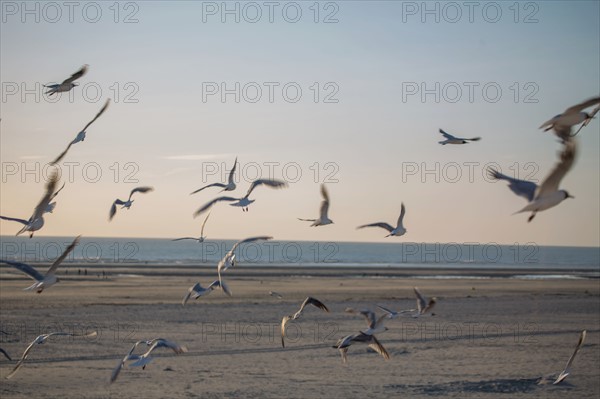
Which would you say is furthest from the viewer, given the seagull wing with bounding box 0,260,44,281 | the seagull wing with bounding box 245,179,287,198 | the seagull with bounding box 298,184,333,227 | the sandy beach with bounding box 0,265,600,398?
the sandy beach with bounding box 0,265,600,398

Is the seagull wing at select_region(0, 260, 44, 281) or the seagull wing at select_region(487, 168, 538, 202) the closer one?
the seagull wing at select_region(487, 168, 538, 202)

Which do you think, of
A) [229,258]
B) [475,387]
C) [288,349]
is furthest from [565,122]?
[288,349]

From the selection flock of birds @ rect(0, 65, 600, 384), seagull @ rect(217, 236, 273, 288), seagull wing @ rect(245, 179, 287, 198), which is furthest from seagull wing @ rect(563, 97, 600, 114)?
seagull wing @ rect(245, 179, 287, 198)

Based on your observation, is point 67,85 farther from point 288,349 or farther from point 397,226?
point 288,349

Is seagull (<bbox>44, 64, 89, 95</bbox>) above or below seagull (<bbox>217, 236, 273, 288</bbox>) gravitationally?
above

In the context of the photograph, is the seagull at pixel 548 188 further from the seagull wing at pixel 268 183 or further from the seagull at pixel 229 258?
the seagull wing at pixel 268 183

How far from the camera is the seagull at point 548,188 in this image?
7785mm

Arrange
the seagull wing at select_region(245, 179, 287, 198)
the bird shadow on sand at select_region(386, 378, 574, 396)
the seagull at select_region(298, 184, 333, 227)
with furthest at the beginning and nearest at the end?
the bird shadow on sand at select_region(386, 378, 574, 396), the seagull at select_region(298, 184, 333, 227), the seagull wing at select_region(245, 179, 287, 198)

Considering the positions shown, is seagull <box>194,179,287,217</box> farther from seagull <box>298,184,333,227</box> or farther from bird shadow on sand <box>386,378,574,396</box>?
bird shadow on sand <box>386,378,574,396</box>

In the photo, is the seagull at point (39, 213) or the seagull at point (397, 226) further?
the seagull at point (397, 226)

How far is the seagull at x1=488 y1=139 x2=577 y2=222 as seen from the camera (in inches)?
307

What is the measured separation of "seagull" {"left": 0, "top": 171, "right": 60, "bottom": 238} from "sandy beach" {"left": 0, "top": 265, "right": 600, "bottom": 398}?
8.28 m

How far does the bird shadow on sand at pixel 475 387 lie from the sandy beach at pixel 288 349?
0.03m

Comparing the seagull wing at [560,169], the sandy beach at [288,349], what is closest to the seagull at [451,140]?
the seagull wing at [560,169]
